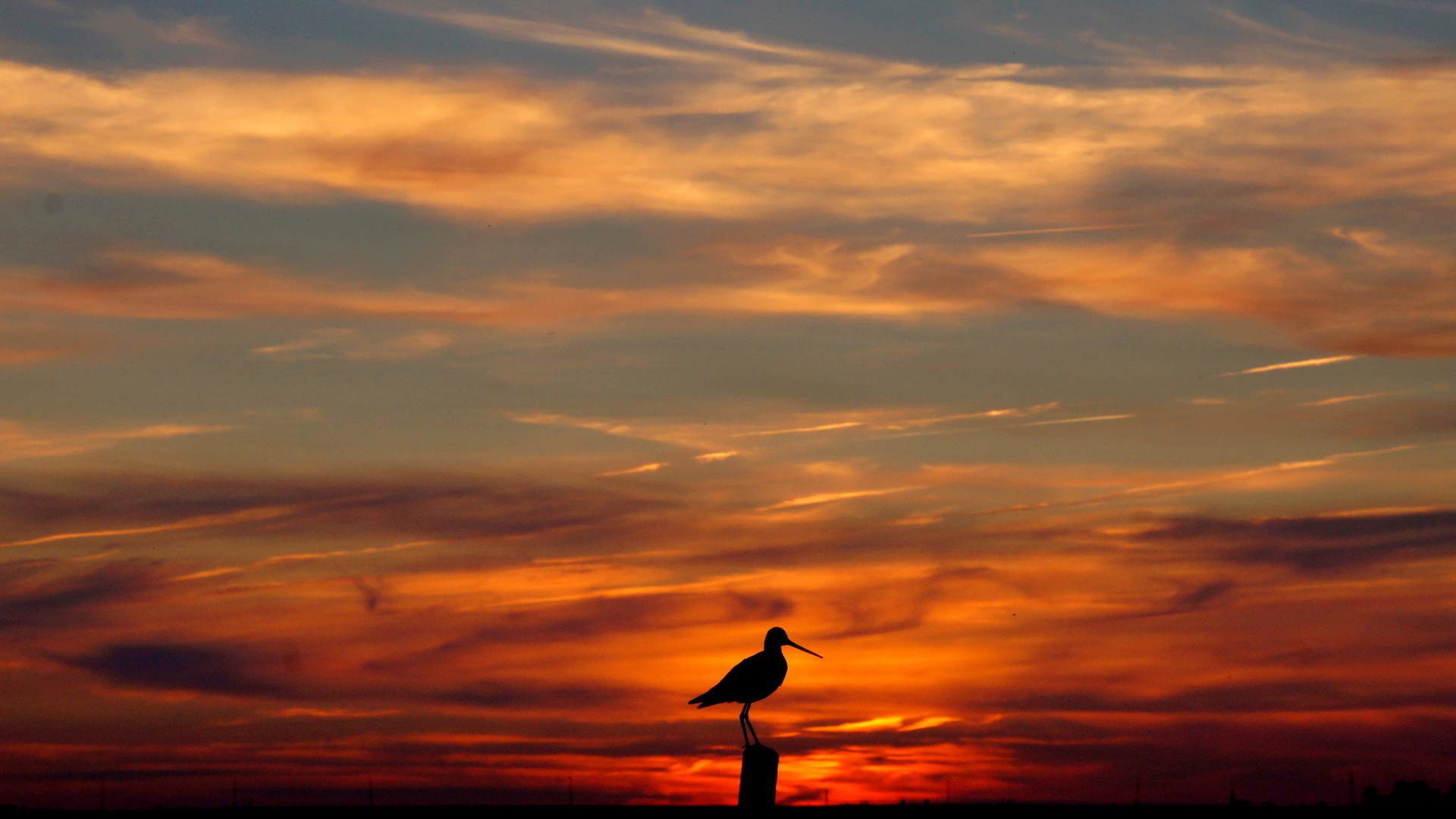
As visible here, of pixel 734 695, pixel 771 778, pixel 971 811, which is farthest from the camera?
pixel 734 695

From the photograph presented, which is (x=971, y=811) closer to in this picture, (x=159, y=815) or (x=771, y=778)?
(x=771, y=778)

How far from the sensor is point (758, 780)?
63.1 ft

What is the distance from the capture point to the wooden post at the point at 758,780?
755 inches

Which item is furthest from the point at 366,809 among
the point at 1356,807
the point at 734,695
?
the point at 1356,807

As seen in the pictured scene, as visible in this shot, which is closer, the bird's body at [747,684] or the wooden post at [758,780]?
the wooden post at [758,780]

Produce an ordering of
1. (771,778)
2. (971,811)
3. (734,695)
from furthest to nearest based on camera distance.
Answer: (734,695) < (971,811) < (771,778)

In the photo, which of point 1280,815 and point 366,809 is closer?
point 1280,815

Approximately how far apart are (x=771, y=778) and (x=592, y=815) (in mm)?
2578

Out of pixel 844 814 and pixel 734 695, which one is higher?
pixel 734 695

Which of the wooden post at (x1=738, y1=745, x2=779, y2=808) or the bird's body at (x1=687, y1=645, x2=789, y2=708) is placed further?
the bird's body at (x1=687, y1=645, x2=789, y2=708)

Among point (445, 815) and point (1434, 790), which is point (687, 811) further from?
point (1434, 790)

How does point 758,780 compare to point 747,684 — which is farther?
point 747,684

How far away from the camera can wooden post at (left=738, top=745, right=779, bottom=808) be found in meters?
19.2

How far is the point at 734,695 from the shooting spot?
90.7ft
